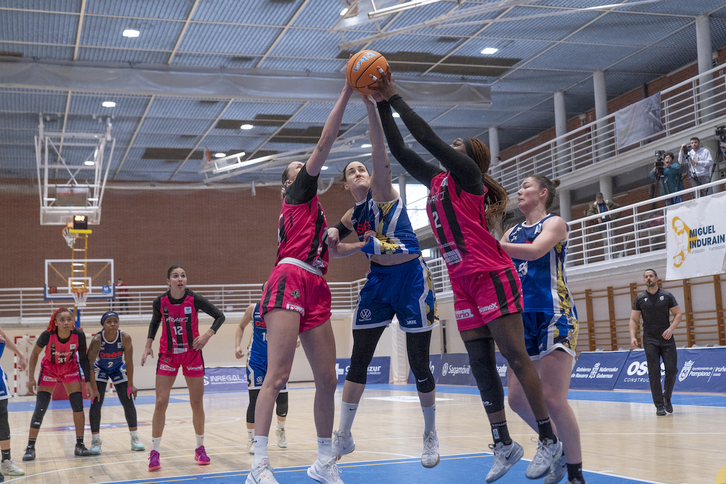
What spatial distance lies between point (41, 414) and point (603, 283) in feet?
45.2

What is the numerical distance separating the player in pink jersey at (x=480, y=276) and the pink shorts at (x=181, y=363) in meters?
3.67

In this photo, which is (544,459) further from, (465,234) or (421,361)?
(465,234)

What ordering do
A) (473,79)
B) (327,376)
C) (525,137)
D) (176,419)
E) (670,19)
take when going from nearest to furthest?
(327,376), (176,419), (670,19), (473,79), (525,137)

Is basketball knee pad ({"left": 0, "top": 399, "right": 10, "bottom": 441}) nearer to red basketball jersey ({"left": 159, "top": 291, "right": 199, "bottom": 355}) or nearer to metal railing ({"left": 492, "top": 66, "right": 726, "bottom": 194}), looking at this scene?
red basketball jersey ({"left": 159, "top": 291, "right": 199, "bottom": 355})

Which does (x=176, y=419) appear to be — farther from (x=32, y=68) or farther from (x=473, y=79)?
(x=473, y=79)

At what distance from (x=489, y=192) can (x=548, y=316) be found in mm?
872

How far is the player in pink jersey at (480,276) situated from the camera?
4176 mm

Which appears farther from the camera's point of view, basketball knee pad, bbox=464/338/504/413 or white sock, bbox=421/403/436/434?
white sock, bbox=421/403/436/434

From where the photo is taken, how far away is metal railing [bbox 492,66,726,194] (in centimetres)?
1655

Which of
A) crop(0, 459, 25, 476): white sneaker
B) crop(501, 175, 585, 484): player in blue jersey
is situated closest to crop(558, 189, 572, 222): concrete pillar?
crop(501, 175, 585, 484): player in blue jersey

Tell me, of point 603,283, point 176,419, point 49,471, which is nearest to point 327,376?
point 49,471

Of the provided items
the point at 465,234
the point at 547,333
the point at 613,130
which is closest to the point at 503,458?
the point at 547,333

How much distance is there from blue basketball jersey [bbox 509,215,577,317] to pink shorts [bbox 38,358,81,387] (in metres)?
5.82

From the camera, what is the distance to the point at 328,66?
18703 mm
